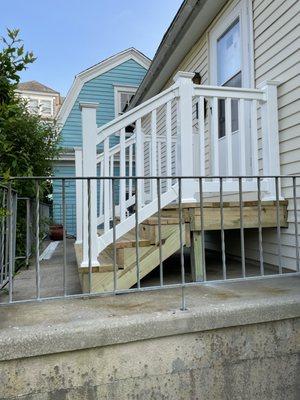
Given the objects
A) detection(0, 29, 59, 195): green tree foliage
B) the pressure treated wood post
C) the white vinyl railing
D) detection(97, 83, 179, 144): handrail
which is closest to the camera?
detection(0, 29, 59, 195): green tree foliage

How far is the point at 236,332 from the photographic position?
82.9 inches

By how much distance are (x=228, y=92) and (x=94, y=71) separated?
31.7 ft

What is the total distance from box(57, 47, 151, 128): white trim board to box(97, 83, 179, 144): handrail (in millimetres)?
9038

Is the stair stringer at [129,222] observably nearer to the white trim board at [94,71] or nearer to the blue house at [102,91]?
the blue house at [102,91]

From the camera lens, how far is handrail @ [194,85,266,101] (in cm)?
343

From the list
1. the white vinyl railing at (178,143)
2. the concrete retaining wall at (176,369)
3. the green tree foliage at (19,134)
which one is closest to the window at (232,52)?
the white vinyl railing at (178,143)

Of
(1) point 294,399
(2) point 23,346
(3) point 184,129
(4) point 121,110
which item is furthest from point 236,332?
(4) point 121,110

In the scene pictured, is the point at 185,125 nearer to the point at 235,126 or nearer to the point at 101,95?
the point at 235,126

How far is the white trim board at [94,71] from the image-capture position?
11992 mm

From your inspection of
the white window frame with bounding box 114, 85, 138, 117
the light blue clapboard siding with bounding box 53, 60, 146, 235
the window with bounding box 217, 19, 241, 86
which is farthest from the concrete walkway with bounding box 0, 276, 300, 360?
the white window frame with bounding box 114, 85, 138, 117

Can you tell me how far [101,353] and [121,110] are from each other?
1132 cm

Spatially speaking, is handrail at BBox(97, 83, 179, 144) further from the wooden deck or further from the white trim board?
the white trim board

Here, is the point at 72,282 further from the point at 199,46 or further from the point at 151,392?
the point at 199,46

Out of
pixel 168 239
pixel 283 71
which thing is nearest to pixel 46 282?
pixel 168 239
